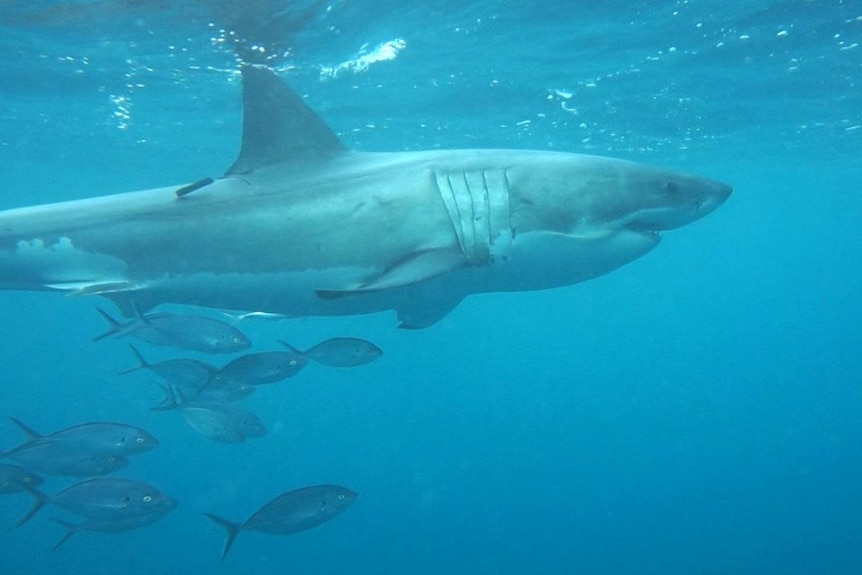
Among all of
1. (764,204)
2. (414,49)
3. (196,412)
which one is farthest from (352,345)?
(764,204)

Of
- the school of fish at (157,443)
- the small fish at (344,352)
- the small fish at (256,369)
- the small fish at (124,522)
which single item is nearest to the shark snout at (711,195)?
the small fish at (344,352)

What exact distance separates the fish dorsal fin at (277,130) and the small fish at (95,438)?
350 centimetres

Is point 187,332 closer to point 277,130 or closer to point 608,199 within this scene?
point 277,130

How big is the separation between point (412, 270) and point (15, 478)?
18.2 ft

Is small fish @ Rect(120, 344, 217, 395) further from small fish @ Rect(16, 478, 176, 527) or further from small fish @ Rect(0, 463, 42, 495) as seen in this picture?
small fish @ Rect(0, 463, 42, 495)

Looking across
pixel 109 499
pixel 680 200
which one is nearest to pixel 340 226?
pixel 680 200

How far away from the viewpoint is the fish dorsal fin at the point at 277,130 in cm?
490

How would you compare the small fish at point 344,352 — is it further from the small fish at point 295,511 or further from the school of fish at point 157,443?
the small fish at point 295,511

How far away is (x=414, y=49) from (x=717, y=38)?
22.7ft

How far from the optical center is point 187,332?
22.6 feet

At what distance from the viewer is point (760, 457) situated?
30875mm

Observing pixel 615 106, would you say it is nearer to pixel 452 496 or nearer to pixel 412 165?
pixel 452 496

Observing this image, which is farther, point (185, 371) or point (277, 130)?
point (185, 371)

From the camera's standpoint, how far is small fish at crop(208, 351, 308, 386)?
702 cm
